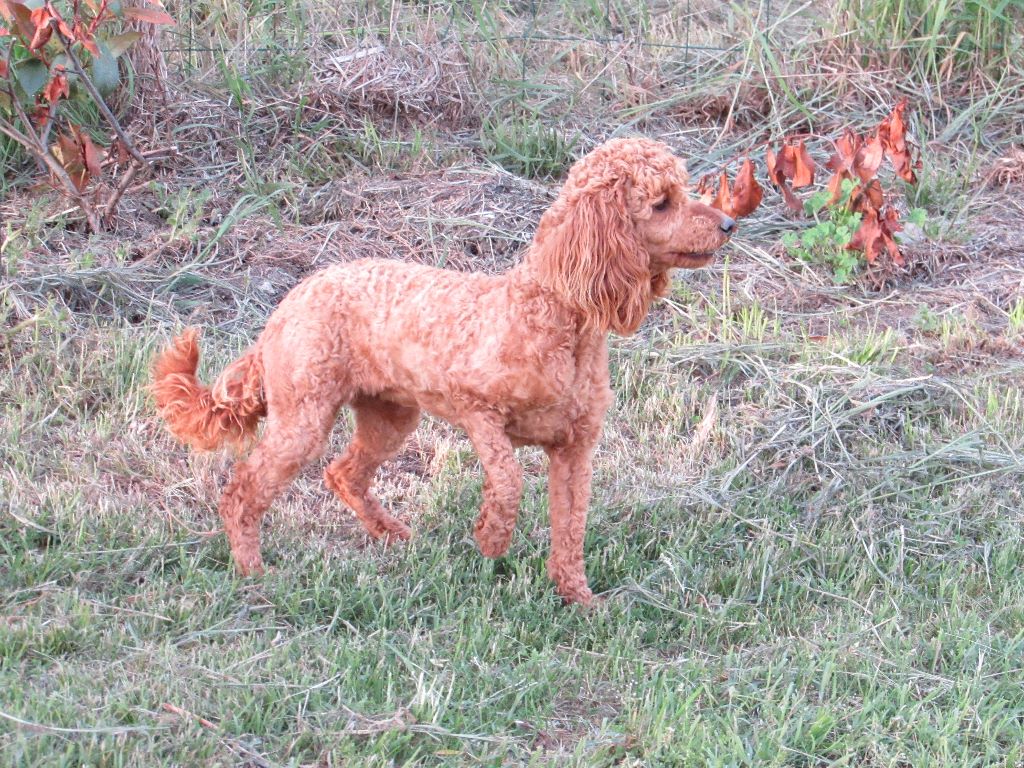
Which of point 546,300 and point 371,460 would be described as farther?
point 371,460

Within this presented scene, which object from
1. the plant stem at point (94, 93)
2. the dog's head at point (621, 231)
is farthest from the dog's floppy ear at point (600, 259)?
the plant stem at point (94, 93)

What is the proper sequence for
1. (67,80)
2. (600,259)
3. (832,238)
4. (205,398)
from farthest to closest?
(832,238)
(67,80)
(205,398)
(600,259)

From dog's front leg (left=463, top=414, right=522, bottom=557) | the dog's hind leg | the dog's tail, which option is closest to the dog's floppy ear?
dog's front leg (left=463, top=414, right=522, bottom=557)

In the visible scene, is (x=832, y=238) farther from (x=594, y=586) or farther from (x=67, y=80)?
(x=67, y=80)

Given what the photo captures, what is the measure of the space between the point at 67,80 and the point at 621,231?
3358mm

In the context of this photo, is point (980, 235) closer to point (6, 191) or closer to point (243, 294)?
point (243, 294)

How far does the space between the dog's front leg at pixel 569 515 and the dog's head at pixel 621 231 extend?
52cm

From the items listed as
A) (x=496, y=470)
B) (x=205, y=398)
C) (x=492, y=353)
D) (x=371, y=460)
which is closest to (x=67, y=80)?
(x=205, y=398)

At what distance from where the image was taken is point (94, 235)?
6457 mm

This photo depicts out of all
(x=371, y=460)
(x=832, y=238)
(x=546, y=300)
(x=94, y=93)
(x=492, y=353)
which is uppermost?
(x=94, y=93)

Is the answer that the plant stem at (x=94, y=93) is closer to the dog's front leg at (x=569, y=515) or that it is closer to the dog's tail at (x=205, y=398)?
the dog's tail at (x=205, y=398)

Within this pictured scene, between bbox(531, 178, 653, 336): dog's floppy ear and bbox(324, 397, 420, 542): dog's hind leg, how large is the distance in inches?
39.9

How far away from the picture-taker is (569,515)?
14.2 ft

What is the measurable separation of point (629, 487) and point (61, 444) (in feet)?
7.51
